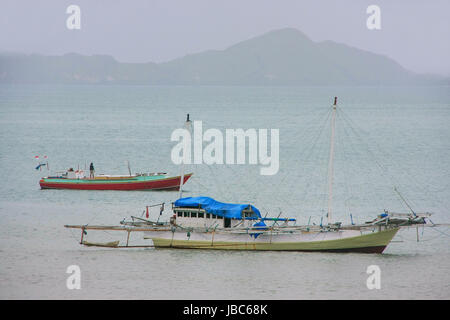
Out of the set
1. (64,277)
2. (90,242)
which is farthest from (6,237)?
(64,277)

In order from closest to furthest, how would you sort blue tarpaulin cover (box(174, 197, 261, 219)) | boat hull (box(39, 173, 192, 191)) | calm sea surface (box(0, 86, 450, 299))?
calm sea surface (box(0, 86, 450, 299)), blue tarpaulin cover (box(174, 197, 261, 219)), boat hull (box(39, 173, 192, 191))

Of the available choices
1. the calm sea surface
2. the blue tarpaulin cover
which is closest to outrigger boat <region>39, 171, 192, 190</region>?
the calm sea surface

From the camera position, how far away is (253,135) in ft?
595

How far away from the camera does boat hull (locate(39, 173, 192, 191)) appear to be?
93.8 metres

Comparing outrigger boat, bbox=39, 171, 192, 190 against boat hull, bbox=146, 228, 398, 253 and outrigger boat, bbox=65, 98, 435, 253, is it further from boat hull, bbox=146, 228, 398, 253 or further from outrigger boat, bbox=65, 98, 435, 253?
boat hull, bbox=146, 228, 398, 253

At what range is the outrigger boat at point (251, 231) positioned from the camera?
61.2 meters

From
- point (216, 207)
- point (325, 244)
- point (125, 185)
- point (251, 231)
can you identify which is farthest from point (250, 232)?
point (125, 185)

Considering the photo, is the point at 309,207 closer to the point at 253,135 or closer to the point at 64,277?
the point at 64,277

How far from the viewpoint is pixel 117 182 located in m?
93.6

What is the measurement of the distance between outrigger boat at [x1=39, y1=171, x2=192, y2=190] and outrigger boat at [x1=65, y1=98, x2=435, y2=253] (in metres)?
29.4

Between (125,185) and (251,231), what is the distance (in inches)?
1374

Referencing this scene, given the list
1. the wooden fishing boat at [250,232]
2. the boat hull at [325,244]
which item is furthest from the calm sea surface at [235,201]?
the wooden fishing boat at [250,232]

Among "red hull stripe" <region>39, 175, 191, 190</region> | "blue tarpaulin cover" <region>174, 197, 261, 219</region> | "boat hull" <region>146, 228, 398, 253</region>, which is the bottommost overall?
"boat hull" <region>146, 228, 398, 253</region>

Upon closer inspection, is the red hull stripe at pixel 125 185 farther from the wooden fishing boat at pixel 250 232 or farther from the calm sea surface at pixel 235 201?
the wooden fishing boat at pixel 250 232
